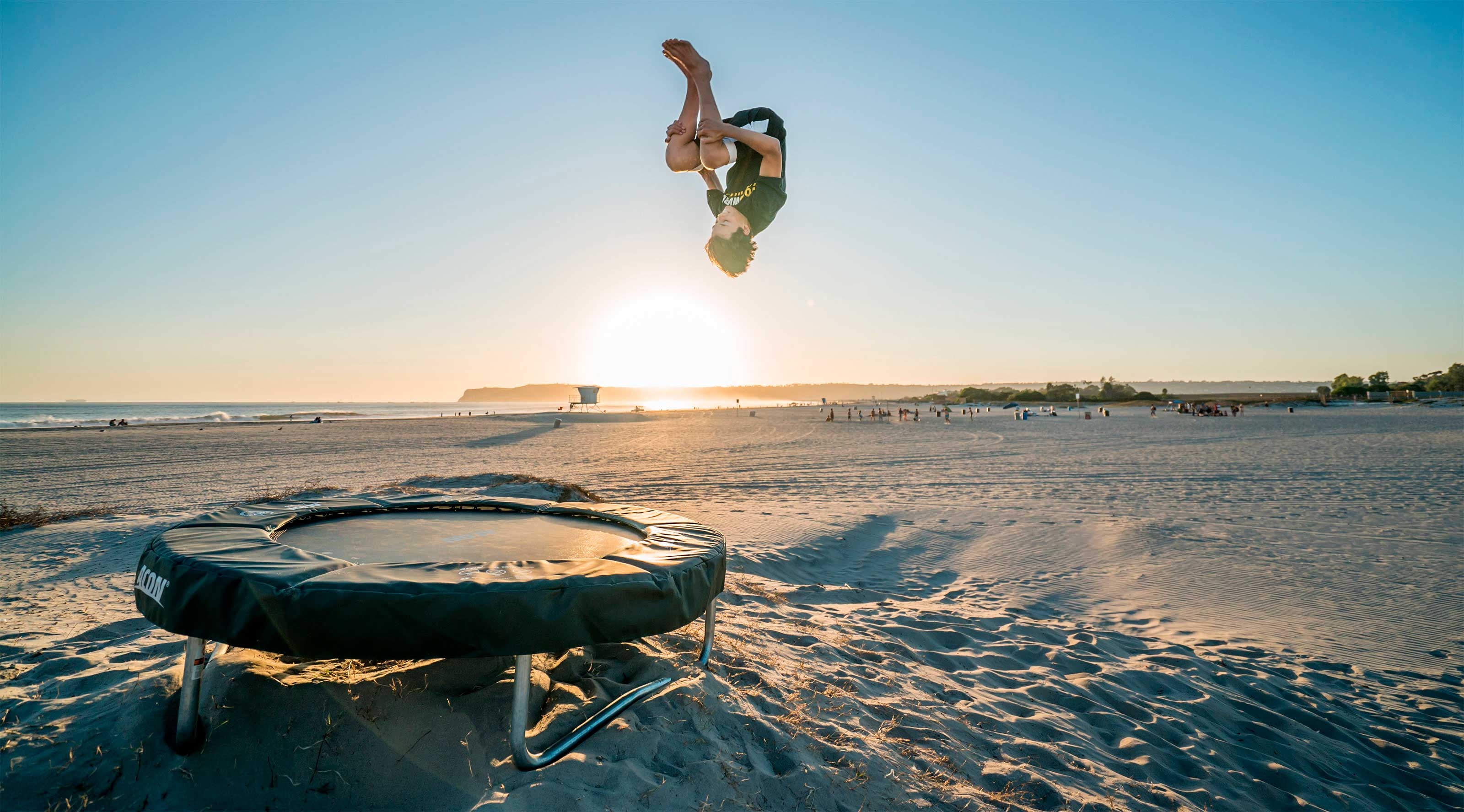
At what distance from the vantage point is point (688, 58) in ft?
12.5

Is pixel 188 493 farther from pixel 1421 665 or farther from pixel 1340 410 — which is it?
pixel 1340 410

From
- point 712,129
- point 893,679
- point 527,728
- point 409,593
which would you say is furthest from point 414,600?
point 712,129

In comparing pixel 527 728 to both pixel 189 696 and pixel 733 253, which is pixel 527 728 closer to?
pixel 189 696

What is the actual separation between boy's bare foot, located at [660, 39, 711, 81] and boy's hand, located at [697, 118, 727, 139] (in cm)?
33

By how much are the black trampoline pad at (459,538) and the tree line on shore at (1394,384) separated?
8617 cm

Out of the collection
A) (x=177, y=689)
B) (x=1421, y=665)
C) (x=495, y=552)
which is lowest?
(x=1421, y=665)

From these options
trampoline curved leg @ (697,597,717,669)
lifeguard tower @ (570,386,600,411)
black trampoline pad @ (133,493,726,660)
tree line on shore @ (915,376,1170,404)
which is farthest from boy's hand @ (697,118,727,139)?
tree line on shore @ (915,376,1170,404)

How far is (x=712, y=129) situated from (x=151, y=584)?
Result: 341cm

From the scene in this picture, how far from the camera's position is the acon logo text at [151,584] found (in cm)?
229

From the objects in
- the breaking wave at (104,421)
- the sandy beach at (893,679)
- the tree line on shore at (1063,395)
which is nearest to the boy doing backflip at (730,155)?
the sandy beach at (893,679)

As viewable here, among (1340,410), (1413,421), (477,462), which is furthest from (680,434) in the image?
(1340,410)

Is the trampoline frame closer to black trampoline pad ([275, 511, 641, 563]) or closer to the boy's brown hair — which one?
black trampoline pad ([275, 511, 641, 563])

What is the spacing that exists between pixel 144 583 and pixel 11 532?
21.7ft

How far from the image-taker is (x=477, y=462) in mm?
16766
